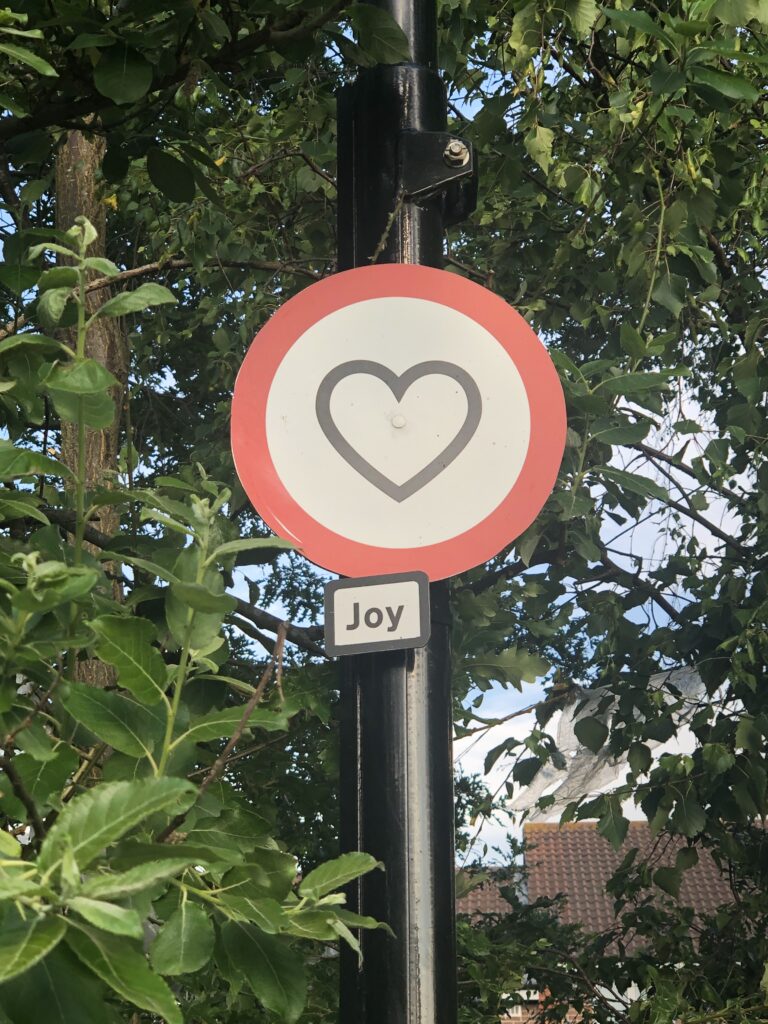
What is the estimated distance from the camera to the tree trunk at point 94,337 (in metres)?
5.36

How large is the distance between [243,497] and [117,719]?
2180mm

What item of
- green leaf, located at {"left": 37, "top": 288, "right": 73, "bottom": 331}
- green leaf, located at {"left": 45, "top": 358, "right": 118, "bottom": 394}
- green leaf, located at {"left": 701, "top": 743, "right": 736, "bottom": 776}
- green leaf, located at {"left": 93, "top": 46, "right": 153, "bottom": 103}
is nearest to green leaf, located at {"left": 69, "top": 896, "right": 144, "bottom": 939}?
green leaf, located at {"left": 45, "top": 358, "right": 118, "bottom": 394}

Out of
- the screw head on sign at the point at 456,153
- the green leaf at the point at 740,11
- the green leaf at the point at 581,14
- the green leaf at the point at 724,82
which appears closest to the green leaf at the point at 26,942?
the screw head on sign at the point at 456,153

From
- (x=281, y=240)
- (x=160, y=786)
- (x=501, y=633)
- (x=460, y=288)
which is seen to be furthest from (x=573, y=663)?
(x=160, y=786)

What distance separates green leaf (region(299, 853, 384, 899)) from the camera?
3.83ft

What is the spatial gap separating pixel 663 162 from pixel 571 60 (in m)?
0.51

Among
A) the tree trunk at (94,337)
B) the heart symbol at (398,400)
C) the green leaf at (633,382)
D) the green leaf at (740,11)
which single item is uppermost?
the tree trunk at (94,337)

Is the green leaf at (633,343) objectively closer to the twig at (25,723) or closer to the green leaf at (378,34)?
the green leaf at (378,34)

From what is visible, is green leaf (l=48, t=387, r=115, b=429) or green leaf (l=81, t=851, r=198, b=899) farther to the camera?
green leaf (l=48, t=387, r=115, b=429)

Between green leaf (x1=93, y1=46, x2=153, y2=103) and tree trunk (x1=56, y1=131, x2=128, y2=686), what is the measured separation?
330 cm

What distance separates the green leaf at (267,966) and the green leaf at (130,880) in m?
0.38

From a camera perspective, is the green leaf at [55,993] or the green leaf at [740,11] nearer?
the green leaf at [55,993]

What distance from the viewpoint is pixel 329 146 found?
12.2 feet

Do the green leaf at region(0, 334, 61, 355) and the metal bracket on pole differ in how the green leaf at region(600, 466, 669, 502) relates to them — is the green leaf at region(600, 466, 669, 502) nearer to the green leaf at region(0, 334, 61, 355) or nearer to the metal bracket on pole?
the metal bracket on pole
